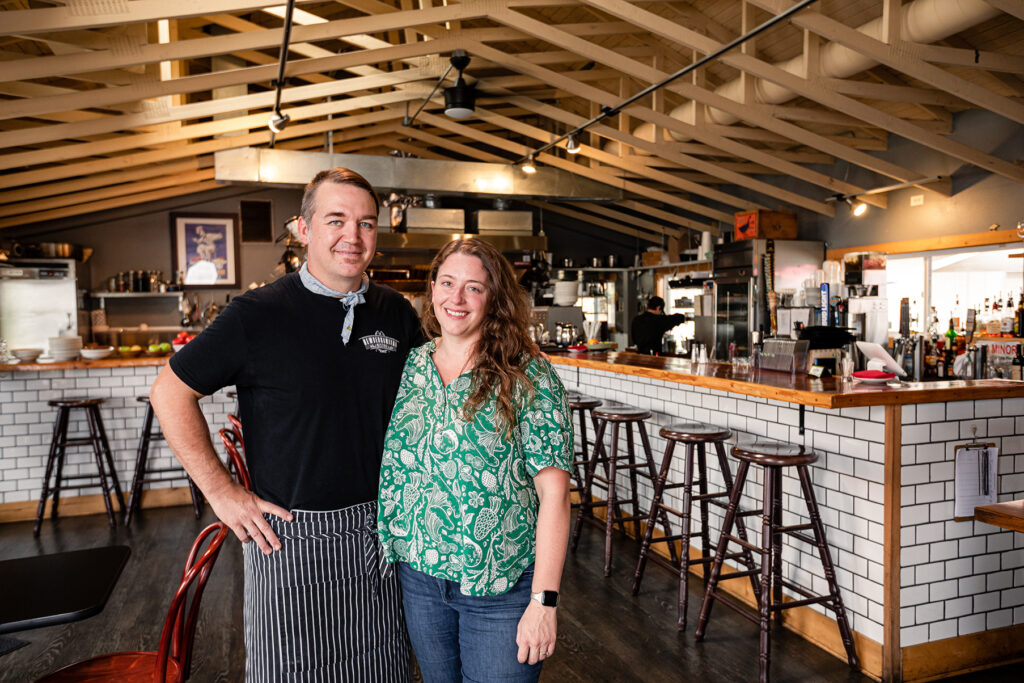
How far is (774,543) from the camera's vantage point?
3023mm

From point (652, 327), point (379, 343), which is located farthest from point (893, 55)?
point (379, 343)

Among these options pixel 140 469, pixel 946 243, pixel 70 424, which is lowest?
pixel 140 469

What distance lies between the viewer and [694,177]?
9008 mm

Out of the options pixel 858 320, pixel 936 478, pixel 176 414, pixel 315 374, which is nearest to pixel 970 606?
pixel 936 478

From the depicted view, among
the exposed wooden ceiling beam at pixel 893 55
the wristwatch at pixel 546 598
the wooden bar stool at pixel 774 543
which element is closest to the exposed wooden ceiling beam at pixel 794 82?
the exposed wooden ceiling beam at pixel 893 55

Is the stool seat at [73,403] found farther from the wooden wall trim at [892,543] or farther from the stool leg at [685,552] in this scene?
the wooden wall trim at [892,543]

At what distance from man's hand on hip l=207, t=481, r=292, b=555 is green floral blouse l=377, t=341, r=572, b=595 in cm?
30

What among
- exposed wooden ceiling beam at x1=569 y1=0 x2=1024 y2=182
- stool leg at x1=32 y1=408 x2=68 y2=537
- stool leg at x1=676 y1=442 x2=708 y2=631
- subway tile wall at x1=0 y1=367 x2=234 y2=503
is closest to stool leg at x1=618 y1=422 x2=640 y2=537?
stool leg at x1=676 y1=442 x2=708 y2=631

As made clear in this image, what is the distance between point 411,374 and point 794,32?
17.3 ft

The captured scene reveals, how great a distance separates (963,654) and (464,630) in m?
2.63

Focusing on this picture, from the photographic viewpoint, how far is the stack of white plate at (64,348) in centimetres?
548

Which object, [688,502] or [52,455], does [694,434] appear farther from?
[52,455]

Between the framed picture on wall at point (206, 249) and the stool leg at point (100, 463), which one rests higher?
the framed picture on wall at point (206, 249)

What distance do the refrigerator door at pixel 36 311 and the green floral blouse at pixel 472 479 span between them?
27.8 feet
